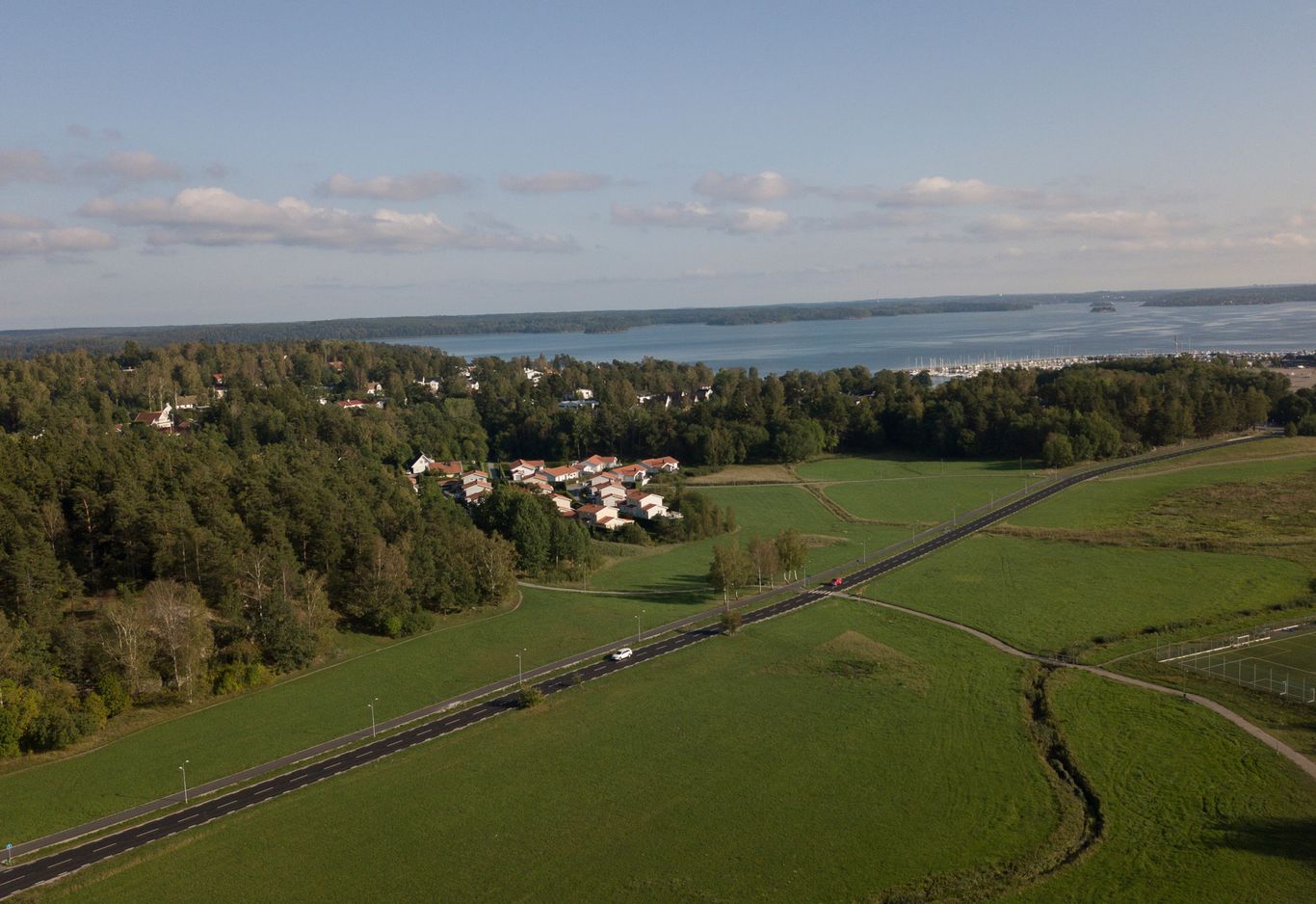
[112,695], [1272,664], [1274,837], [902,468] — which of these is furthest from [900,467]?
[112,695]

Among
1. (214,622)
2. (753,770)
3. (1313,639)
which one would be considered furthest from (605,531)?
(1313,639)

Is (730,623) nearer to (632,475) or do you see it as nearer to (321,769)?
(321,769)

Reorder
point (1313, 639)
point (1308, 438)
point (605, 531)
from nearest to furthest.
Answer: point (1313, 639) → point (605, 531) → point (1308, 438)

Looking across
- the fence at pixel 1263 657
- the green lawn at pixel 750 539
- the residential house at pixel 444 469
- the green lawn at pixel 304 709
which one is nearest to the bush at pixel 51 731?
the green lawn at pixel 304 709

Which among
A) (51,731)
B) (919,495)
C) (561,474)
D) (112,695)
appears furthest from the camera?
(561,474)

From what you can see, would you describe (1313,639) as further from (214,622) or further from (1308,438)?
(1308,438)

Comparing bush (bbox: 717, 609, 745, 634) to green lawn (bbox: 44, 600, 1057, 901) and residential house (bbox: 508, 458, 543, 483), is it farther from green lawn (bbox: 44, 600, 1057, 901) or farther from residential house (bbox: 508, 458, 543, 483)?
residential house (bbox: 508, 458, 543, 483)

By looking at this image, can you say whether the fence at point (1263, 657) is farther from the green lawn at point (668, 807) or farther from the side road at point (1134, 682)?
the green lawn at point (668, 807)
